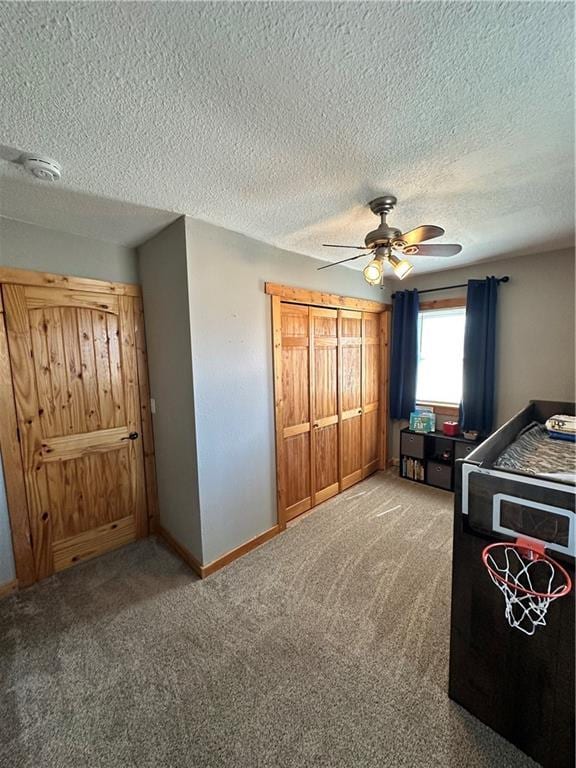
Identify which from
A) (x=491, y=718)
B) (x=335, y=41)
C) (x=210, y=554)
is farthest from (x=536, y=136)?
(x=210, y=554)

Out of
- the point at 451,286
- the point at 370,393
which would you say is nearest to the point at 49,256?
the point at 370,393

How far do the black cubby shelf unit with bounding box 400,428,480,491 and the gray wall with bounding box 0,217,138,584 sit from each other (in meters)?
3.46

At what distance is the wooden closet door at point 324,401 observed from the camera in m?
3.12

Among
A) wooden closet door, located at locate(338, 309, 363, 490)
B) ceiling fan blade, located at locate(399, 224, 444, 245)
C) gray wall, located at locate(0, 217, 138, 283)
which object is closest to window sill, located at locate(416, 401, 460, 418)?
wooden closet door, located at locate(338, 309, 363, 490)

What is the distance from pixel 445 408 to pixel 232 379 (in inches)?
109

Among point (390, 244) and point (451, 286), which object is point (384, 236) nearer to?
point (390, 244)

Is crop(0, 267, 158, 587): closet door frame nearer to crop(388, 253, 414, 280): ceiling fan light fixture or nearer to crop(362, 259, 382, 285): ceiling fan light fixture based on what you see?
crop(362, 259, 382, 285): ceiling fan light fixture

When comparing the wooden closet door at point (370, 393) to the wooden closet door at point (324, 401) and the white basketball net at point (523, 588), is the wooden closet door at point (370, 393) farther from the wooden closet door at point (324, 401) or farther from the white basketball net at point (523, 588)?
the white basketball net at point (523, 588)

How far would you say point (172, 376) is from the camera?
2389 millimetres

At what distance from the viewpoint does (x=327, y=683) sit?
1.54 metres

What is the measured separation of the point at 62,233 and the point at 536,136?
2876 millimetres

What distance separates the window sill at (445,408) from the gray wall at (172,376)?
9.86 feet

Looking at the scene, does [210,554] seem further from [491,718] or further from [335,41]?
[335,41]

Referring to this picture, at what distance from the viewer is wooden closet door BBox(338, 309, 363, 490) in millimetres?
3467
